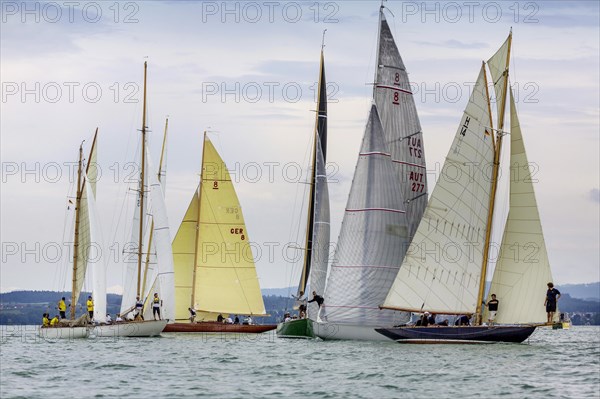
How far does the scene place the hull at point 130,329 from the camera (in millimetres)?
70188

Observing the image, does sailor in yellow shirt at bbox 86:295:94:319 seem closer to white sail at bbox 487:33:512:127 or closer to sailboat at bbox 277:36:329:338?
sailboat at bbox 277:36:329:338

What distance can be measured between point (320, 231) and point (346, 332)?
452 inches

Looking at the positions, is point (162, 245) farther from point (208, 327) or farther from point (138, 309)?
point (208, 327)

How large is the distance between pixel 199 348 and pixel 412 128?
1503 cm

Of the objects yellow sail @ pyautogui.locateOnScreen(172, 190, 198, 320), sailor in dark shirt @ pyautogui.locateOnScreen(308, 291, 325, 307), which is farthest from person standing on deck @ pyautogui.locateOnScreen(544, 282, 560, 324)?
yellow sail @ pyautogui.locateOnScreen(172, 190, 198, 320)

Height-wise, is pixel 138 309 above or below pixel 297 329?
above

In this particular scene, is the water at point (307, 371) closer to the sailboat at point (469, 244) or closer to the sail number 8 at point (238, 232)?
the sailboat at point (469, 244)

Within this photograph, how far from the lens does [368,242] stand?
5972 centimetres

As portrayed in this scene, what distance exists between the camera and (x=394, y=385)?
42.5 meters

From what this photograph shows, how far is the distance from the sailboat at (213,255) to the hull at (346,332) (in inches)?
654

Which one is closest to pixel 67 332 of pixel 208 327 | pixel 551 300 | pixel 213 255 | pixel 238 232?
pixel 208 327

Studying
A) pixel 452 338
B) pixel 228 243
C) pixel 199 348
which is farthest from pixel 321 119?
pixel 452 338

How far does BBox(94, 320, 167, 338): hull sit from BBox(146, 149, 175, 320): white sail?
5.54 feet

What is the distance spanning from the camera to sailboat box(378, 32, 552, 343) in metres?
55.4
